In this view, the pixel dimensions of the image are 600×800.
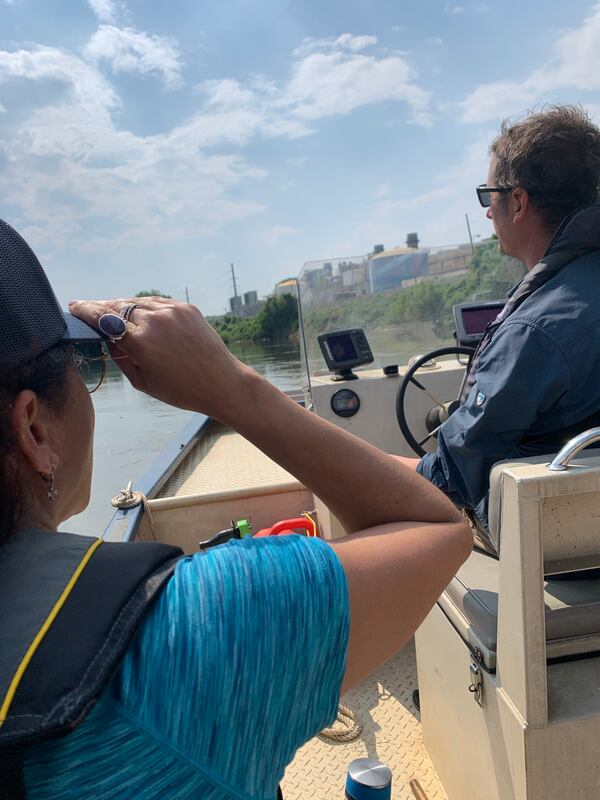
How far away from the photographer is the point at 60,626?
447mm

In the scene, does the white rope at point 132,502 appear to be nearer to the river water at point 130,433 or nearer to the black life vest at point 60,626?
the river water at point 130,433

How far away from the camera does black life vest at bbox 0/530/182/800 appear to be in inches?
16.6

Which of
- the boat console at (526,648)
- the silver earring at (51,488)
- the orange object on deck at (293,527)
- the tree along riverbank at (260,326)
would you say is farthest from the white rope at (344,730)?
the tree along riverbank at (260,326)

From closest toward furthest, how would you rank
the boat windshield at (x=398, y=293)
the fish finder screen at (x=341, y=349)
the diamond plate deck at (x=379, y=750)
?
the diamond plate deck at (x=379, y=750)
the fish finder screen at (x=341, y=349)
the boat windshield at (x=398, y=293)

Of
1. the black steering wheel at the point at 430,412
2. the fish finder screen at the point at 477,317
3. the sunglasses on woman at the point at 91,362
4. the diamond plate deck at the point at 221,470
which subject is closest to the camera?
the sunglasses on woman at the point at 91,362

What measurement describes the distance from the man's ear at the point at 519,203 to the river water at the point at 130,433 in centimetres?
183

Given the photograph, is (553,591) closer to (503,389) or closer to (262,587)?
(503,389)

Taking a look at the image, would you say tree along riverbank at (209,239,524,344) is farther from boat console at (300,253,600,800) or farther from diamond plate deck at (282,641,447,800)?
boat console at (300,253,600,800)

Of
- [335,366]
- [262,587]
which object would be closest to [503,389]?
[262,587]

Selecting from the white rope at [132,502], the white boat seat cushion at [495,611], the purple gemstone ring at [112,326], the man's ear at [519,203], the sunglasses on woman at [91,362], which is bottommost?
the white rope at [132,502]

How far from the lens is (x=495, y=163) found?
6.18ft

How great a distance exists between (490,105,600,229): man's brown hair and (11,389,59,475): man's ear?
1626 mm

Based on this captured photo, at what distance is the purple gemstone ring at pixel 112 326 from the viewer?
663mm

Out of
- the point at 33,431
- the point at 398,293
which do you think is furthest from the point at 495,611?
the point at 398,293
